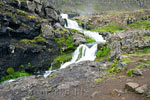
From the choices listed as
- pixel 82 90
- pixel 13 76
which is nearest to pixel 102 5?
pixel 13 76

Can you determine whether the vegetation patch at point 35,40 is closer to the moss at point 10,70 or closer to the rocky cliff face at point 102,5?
the moss at point 10,70

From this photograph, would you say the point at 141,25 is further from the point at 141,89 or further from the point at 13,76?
the point at 141,89

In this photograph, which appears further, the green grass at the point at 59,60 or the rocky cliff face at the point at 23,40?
the green grass at the point at 59,60

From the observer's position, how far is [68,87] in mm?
16297

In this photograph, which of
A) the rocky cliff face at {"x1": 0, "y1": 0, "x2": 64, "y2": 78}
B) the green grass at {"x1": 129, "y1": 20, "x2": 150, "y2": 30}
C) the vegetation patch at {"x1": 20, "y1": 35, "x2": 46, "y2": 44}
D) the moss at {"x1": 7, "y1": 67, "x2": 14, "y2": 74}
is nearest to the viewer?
the moss at {"x1": 7, "y1": 67, "x2": 14, "y2": 74}

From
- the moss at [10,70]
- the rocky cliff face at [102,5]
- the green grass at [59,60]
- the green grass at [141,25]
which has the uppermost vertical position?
the rocky cliff face at [102,5]

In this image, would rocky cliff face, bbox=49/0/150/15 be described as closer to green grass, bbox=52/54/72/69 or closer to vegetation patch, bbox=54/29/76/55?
vegetation patch, bbox=54/29/76/55

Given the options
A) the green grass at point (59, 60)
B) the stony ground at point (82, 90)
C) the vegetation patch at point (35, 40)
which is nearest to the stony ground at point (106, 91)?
the stony ground at point (82, 90)

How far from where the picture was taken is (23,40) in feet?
95.8

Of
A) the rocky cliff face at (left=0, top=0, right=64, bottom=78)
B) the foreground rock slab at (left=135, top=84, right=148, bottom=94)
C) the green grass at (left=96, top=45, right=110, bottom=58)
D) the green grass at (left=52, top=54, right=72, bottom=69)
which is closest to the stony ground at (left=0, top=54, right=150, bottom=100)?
the foreground rock slab at (left=135, top=84, right=148, bottom=94)

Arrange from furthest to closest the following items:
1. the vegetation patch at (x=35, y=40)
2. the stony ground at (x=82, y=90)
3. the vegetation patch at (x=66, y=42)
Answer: the vegetation patch at (x=66, y=42), the vegetation patch at (x=35, y=40), the stony ground at (x=82, y=90)

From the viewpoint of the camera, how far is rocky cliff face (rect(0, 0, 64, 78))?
84.4 feet

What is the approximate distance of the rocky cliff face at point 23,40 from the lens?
25.7m

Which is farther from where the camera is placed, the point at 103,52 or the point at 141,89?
the point at 103,52
